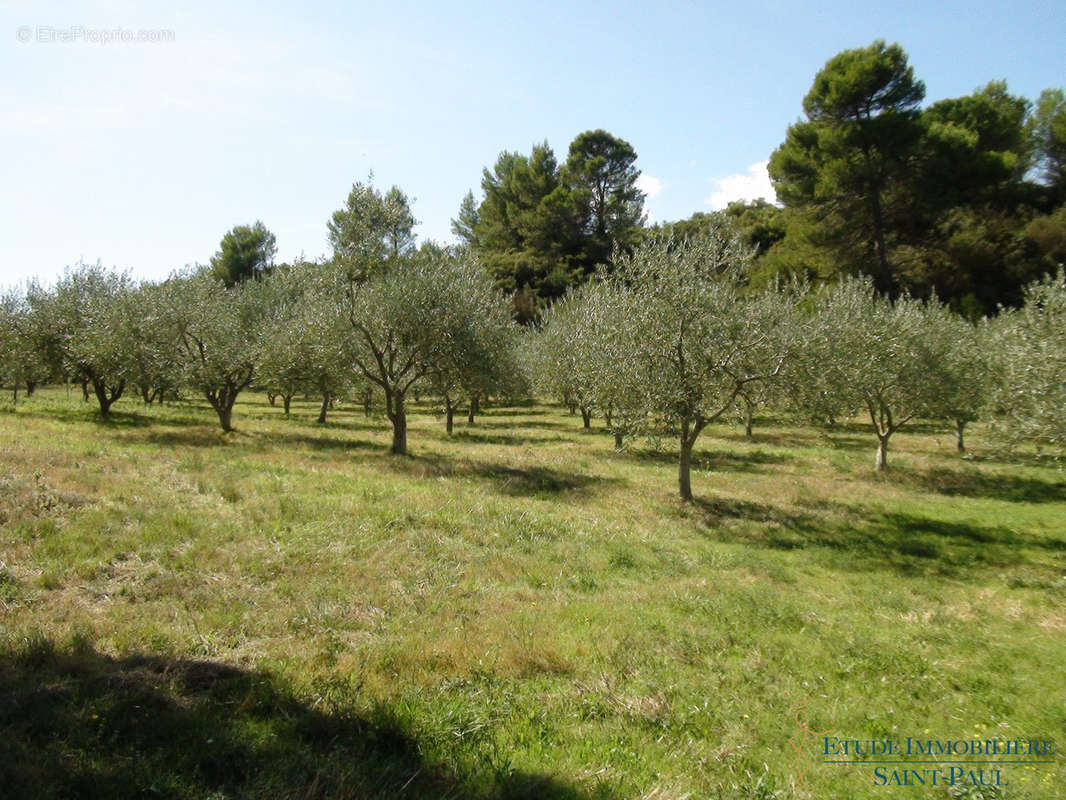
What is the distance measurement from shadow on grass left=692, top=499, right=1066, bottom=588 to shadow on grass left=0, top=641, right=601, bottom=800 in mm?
13633

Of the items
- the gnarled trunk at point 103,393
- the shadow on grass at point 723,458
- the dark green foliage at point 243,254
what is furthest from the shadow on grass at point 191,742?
the dark green foliage at point 243,254

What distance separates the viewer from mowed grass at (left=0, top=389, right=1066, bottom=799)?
5.54 meters

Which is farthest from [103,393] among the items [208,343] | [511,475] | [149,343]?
[511,475]

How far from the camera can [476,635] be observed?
8609 millimetres

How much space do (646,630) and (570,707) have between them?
9.88 ft

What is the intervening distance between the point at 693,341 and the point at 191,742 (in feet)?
58.9

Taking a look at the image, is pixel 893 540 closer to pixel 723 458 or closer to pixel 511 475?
pixel 511 475

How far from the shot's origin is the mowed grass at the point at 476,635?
5.54m

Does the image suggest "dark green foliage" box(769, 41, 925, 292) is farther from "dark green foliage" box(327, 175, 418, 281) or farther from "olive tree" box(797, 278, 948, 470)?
"dark green foliage" box(327, 175, 418, 281)

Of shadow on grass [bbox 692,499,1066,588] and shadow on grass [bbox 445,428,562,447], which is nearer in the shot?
shadow on grass [bbox 692,499,1066,588]

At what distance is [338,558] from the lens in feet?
37.8

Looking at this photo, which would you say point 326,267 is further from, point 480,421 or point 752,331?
point 480,421

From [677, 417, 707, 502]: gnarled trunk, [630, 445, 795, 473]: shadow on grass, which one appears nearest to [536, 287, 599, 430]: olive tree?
[630, 445, 795, 473]: shadow on grass

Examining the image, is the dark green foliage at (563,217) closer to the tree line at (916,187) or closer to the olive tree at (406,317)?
the tree line at (916,187)
